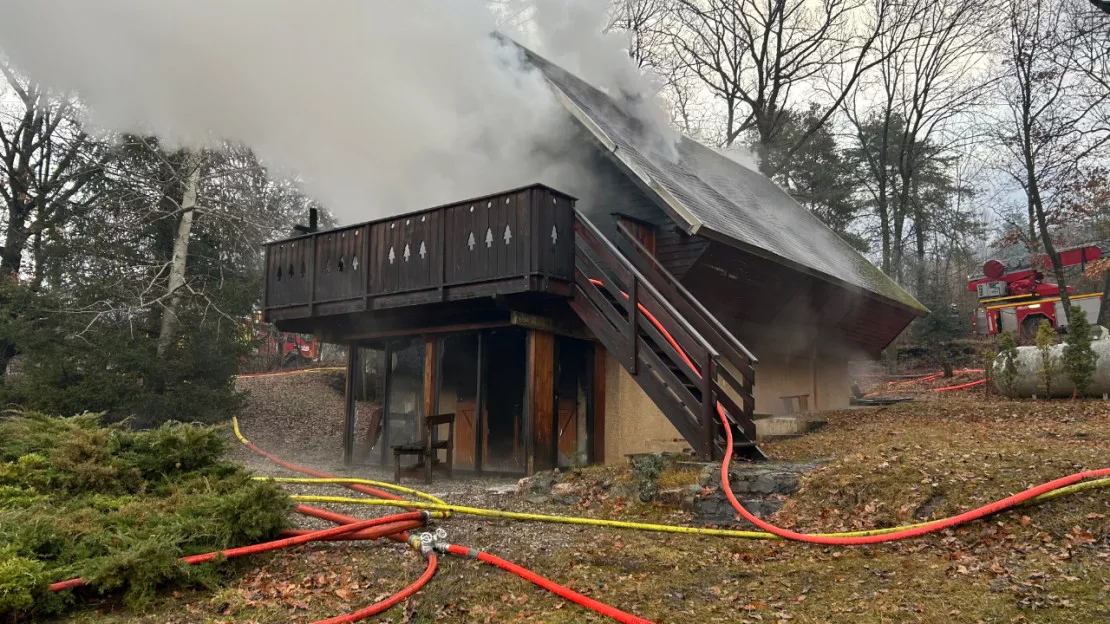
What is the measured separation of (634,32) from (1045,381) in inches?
665

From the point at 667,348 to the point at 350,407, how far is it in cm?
641

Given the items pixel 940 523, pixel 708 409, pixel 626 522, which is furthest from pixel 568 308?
pixel 940 523

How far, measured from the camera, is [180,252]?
1686 centimetres

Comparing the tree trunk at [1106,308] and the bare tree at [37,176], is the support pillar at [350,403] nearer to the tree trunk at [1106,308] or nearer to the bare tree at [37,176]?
the bare tree at [37,176]

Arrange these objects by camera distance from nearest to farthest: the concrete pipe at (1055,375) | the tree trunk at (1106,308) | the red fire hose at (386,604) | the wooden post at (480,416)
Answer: the red fire hose at (386,604), the wooden post at (480,416), the concrete pipe at (1055,375), the tree trunk at (1106,308)

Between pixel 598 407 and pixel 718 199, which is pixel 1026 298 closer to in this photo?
pixel 718 199

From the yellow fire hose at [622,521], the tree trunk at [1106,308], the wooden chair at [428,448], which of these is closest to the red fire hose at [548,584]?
the yellow fire hose at [622,521]

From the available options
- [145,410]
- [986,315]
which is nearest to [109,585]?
[145,410]

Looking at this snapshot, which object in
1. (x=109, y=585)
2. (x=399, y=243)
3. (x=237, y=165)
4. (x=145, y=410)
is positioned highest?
→ (x=237, y=165)

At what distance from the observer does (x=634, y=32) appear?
2416 centimetres

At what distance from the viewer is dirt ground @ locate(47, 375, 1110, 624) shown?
4055mm

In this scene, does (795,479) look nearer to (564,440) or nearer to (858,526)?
(858,526)

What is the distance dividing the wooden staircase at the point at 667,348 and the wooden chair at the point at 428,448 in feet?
8.19

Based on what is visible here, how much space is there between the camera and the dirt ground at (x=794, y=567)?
4.05 meters
